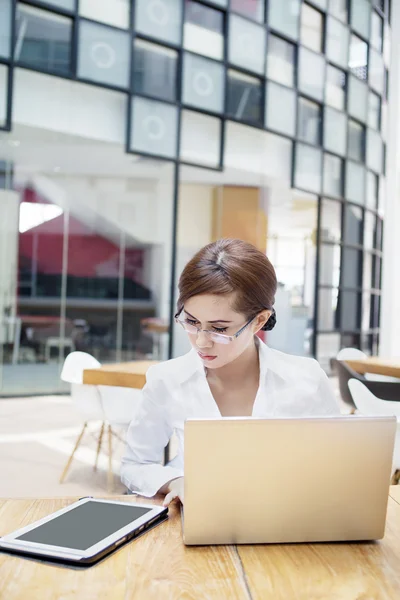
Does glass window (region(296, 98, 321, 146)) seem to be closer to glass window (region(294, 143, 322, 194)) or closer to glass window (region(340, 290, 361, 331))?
glass window (region(294, 143, 322, 194))

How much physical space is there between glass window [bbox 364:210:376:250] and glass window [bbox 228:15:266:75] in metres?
3.15

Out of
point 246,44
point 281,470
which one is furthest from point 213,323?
point 246,44

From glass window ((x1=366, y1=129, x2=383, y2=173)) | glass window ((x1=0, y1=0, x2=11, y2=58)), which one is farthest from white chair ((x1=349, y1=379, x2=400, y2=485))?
glass window ((x1=366, y1=129, x2=383, y2=173))

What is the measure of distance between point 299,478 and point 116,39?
21.3ft

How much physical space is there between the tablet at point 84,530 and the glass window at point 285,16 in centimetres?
774

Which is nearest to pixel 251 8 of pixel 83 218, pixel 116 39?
pixel 116 39

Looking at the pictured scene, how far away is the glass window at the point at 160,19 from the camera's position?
6871 mm

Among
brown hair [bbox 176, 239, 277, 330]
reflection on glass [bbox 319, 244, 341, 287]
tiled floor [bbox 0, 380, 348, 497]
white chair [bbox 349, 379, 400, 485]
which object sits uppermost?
reflection on glass [bbox 319, 244, 341, 287]

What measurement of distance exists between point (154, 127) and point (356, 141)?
12.0 ft

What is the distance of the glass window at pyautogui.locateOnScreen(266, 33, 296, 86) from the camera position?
26.1 feet

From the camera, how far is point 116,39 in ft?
22.0

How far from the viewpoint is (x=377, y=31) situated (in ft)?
32.0

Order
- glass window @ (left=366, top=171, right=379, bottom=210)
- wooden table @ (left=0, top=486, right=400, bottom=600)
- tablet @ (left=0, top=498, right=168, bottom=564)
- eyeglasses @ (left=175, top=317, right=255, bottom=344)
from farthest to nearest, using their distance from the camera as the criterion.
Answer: glass window @ (left=366, top=171, right=379, bottom=210) < eyeglasses @ (left=175, top=317, right=255, bottom=344) < tablet @ (left=0, top=498, right=168, bottom=564) < wooden table @ (left=0, top=486, right=400, bottom=600)

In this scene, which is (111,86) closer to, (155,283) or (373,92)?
(155,283)
